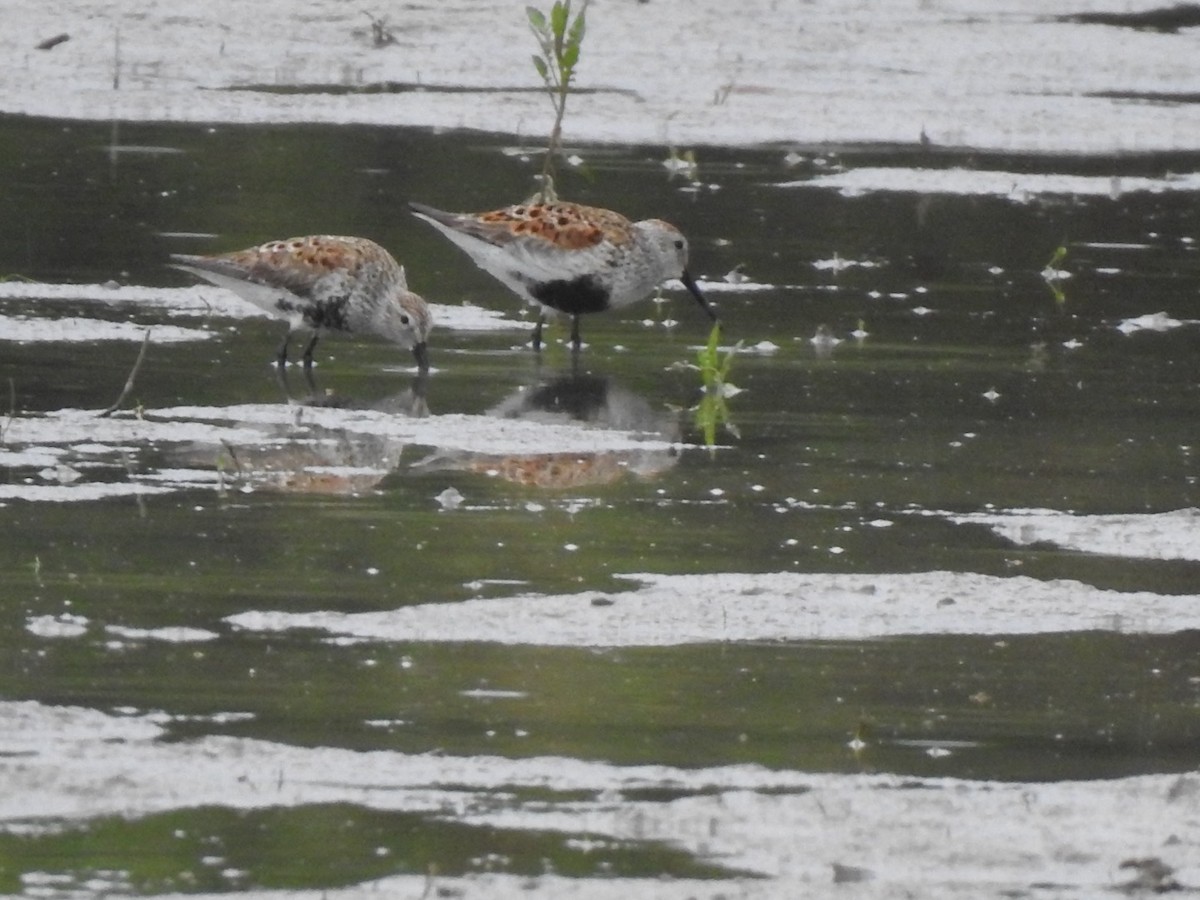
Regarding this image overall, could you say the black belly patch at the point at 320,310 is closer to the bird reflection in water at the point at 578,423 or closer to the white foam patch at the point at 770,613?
the bird reflection in water at the point at 578,423

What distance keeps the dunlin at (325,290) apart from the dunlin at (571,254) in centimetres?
85

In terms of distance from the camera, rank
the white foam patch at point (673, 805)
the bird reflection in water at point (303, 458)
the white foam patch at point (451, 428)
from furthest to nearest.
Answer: the white foam patch at point (451, 428) < the bird reflection in water at point (303, 458) < the white foam patch at point (673, 805)

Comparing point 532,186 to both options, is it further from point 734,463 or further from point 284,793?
point 284,793

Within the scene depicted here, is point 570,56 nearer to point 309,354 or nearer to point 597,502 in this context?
point 309,354

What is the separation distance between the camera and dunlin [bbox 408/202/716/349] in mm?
13125

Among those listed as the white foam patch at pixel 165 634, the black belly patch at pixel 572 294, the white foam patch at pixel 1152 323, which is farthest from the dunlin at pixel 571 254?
the white foam patch at pixel 165 634

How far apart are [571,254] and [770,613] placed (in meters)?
5.28

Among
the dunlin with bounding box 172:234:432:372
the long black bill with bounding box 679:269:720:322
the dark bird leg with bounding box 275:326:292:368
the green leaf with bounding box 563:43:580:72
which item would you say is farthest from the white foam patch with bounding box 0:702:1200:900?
the green leaf with bounding box 563:43:580:72

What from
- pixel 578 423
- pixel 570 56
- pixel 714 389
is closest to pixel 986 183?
pixel 570 56

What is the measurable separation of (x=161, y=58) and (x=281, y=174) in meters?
5.08

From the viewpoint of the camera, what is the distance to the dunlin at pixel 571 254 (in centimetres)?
1312

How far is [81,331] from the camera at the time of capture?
1248cm

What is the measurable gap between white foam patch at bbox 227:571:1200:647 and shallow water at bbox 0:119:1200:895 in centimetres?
9

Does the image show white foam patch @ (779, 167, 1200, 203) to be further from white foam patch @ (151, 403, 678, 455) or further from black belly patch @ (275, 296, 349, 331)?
white foam patch @ (151, 403, 678, 455)
